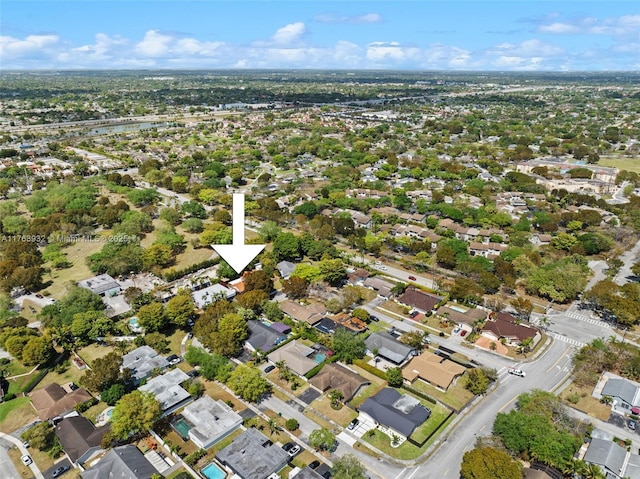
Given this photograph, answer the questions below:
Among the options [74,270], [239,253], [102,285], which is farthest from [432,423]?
[74,270]

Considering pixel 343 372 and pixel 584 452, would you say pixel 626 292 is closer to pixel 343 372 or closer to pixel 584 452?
pixel 584 452

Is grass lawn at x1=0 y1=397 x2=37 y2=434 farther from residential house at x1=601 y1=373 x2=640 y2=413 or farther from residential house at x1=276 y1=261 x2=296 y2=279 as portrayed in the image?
residential house at x1=601 y1=373 x2=640 y2=413

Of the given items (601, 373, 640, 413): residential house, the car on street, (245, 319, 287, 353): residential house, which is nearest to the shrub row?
(245, 319, 287, 353): residential house

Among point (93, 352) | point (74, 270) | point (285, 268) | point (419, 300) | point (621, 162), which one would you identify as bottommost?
point (93, 352)

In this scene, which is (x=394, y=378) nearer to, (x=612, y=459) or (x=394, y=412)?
(x=394, y=412)

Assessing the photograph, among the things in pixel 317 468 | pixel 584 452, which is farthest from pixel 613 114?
pixel 317 468

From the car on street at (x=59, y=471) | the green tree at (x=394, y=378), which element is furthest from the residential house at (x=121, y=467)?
the green tree at (x=394, y=378)
